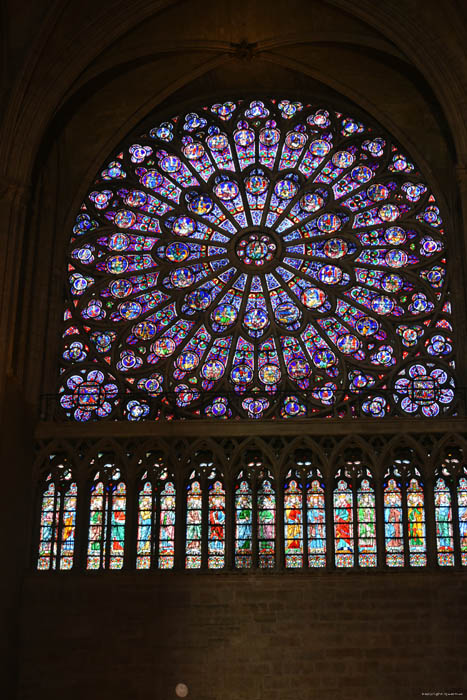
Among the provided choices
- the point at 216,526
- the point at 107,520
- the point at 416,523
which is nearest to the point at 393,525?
the point at 416,523

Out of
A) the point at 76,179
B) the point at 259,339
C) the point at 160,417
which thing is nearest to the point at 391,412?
the point at 259,339

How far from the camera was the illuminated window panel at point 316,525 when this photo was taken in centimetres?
1218

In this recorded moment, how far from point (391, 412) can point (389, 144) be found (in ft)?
13.8

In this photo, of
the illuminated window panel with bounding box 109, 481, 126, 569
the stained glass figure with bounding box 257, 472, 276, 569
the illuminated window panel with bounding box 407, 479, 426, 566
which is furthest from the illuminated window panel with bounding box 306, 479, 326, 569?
the illuminated window panel with bounding box 109, 481, 126, 569

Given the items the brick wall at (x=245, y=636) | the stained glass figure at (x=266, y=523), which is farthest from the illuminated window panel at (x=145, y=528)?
the stained glass figure at (x=266, y=523)

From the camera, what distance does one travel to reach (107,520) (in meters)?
12.5

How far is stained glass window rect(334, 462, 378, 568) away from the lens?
12.1 meters

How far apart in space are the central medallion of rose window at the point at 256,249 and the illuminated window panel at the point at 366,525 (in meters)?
3.54

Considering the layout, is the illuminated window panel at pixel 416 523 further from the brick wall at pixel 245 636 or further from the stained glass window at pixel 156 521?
the stained glass window at pixel 156 521

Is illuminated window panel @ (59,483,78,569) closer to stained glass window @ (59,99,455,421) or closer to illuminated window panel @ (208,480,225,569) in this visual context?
stained glass window @ (59,99,455,421)

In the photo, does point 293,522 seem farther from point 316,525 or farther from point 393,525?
point 393,525

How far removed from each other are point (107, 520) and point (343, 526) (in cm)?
278

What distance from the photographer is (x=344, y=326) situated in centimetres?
1366
